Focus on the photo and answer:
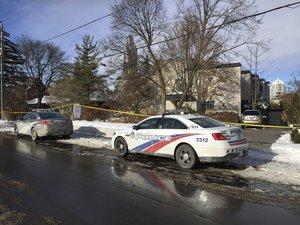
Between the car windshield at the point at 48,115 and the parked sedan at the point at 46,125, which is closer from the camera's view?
the parked sedan at the point at 46,125

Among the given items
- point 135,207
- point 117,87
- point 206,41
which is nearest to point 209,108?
point 117,87

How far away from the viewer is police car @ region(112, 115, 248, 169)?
9.21 meters

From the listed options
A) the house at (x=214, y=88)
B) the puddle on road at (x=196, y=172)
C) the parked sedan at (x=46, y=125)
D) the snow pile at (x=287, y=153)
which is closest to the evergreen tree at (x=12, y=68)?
the house at (x=214, y=88)

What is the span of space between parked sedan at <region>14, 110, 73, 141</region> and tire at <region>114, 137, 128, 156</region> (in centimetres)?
599

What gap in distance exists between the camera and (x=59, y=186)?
7.59 m

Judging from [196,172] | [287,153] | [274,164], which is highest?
[287,153]

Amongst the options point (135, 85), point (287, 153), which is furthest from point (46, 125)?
point (135, 85)

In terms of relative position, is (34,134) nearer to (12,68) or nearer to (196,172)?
(196,172)

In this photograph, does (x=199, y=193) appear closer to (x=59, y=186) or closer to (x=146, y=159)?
(x=59, y=186)

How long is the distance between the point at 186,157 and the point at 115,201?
12.1ft

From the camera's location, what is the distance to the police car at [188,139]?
9.21 meters

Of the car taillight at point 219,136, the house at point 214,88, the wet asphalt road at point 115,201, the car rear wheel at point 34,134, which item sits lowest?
the wet asphalt road at point 115,201

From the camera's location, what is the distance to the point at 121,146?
39.2ft

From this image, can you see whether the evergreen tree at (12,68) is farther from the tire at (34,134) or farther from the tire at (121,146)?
the tire at (121,146)
